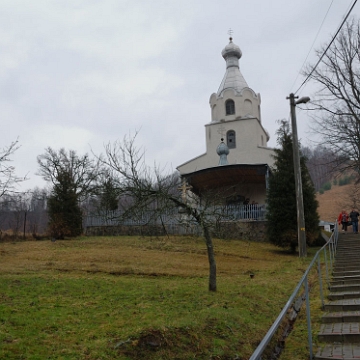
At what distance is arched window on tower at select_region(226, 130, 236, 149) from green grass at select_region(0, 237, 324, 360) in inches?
688

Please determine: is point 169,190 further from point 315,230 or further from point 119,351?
point 315,230

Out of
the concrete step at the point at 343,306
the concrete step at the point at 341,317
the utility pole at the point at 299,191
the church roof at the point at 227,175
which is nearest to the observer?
the concrete step at the point at 341,317

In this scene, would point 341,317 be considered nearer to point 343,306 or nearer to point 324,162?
point 343,306

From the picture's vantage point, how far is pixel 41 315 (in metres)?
7.03

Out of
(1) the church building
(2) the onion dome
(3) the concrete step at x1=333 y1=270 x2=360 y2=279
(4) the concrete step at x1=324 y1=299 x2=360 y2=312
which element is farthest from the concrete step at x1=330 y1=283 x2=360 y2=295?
(2) the onion dome

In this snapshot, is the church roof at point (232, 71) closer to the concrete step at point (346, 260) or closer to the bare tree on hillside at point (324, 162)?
the bare tree on hillside at point (324, 162)

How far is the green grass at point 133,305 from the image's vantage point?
5500 millimetres

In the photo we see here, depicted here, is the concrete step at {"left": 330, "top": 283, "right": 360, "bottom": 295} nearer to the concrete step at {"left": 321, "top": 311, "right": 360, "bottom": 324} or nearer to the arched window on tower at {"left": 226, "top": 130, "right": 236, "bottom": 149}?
the concrete step at {"left": 321, "top": 311, "right": 360, "bottom": 324}

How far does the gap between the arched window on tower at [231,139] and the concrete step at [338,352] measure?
27468mm

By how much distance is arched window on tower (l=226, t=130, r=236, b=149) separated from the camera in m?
32.9

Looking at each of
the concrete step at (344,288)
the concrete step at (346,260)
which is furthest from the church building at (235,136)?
the concrete step at (344,288)

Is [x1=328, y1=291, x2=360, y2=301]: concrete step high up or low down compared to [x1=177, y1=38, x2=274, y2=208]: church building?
down

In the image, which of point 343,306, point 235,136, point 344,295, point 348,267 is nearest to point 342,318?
point 343,306

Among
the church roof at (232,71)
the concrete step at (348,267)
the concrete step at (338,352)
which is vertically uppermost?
the church roof at (232,71)
